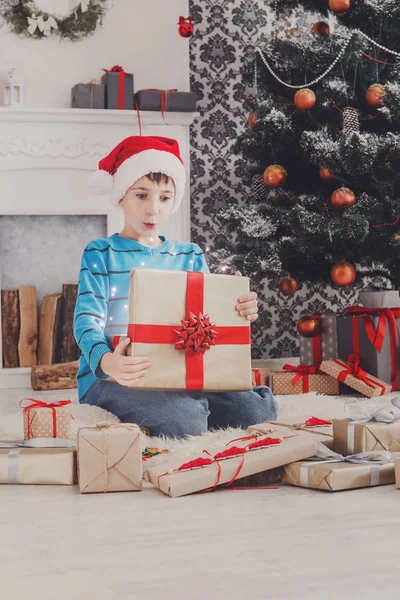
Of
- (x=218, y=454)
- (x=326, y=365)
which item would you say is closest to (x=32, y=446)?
(x=218, y=454)

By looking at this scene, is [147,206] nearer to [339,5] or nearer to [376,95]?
[376,95]

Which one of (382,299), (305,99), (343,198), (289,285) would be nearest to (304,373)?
(289,285)

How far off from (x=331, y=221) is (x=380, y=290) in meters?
0.63

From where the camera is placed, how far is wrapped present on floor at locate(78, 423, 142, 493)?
1.49 m

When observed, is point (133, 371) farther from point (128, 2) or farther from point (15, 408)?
point (128, 2)

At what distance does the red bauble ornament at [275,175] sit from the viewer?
11.2ft

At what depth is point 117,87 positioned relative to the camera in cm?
380

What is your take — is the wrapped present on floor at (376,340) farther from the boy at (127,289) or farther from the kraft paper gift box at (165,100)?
the kraft paper gift box at (165,100)

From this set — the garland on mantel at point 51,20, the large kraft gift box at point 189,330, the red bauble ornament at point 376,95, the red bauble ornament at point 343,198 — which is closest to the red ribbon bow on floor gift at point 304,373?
the red bauble ornament at point 343,198

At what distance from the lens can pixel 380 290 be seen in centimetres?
365

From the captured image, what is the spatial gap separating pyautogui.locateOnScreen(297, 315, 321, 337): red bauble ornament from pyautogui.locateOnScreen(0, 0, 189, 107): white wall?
1521 mm

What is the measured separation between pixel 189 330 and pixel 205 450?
302 millimetres

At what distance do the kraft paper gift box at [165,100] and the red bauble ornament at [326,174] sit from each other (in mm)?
887

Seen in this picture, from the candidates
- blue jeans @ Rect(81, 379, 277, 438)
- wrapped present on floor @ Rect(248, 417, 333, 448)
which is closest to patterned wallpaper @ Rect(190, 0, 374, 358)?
blue jeans @ Rect(81, 379, 277, 438)
